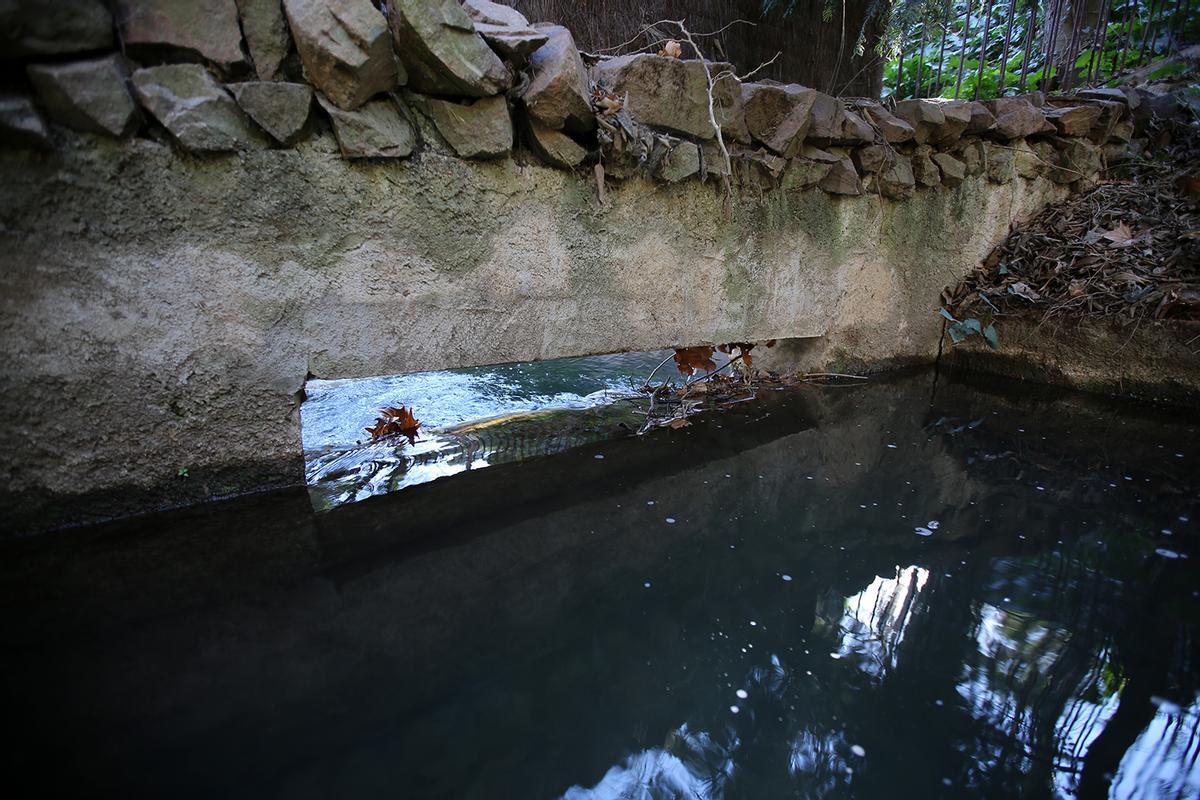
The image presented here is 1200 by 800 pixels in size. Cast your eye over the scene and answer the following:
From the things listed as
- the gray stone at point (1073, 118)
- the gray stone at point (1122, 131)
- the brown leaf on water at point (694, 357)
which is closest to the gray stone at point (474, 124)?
the brown leaf on water at point (694, 357)

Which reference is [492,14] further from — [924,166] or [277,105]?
[924,166]

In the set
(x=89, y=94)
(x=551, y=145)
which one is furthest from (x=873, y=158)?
(x=89, y=94)

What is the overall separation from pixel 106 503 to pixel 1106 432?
3.55m

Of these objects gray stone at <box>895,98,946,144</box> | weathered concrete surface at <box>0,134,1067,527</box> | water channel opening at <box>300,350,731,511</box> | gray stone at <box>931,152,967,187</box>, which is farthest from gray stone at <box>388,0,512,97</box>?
gray stone at <box>931,152,967,187</box>

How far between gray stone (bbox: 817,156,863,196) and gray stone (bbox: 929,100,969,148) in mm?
581

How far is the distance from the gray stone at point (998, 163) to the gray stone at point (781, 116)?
135 cm

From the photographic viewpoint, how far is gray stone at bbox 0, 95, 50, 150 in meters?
1.40

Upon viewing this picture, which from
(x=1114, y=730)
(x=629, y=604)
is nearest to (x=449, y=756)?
(x=629, y=604)

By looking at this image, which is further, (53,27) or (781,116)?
(781,116)

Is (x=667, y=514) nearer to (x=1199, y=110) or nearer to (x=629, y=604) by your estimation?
(x=629, y=604)

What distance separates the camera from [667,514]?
193cm

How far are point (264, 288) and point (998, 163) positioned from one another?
3.57m

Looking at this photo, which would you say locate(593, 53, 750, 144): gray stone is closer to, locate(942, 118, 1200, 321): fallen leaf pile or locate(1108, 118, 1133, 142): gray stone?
locate(942, 118, 1200, 321): fallen leaf pile

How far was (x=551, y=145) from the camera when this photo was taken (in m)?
2.10
